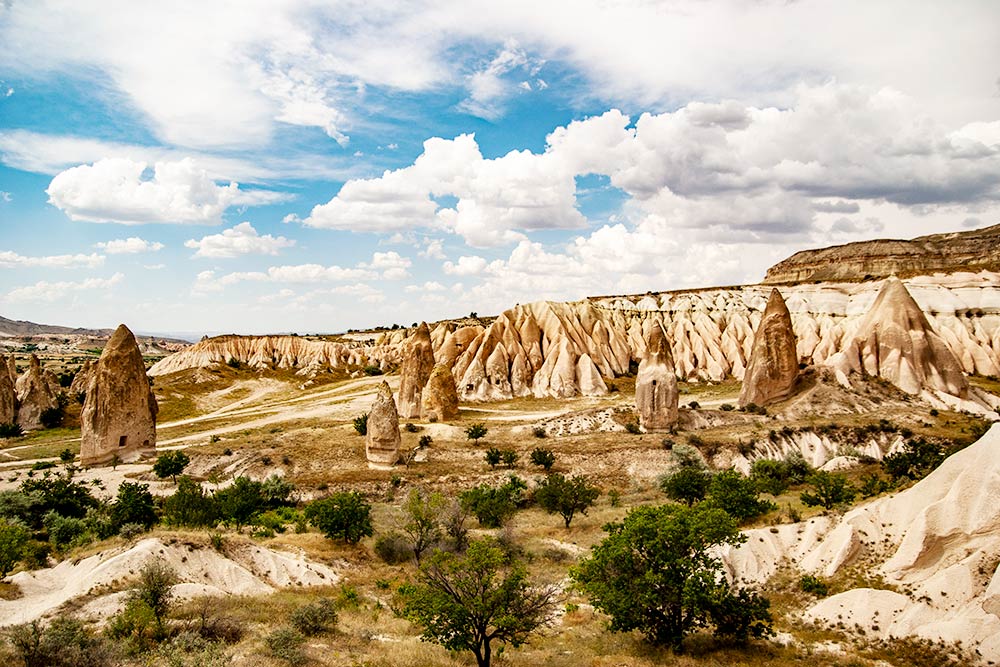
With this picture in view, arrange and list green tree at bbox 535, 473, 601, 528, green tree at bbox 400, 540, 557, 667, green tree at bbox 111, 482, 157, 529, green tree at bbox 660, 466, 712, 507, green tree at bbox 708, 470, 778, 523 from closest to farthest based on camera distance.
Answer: green tree at bbox 400, 540, 557, 667, green tree at bbox 708, 470, 778, 523, green tree at bbox 111, 482, 157, 529, green tree at bbox 535, 473, 601, 528, green tree at bbox 660, 466, 712, 507

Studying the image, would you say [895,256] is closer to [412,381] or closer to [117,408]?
[412,381]

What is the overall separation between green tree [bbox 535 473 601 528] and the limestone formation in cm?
1197

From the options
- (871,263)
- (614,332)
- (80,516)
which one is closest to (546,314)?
(614,332)

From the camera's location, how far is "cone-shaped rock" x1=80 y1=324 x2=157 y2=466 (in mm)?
38625

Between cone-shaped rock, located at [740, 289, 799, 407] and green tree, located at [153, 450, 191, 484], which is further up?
cone-shaped rock, located at [740, 289, 799, 407]

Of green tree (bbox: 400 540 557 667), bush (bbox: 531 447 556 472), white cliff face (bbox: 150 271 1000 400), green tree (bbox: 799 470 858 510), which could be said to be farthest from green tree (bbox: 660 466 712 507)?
white cliff face (bbox: 150 271 1000 400)

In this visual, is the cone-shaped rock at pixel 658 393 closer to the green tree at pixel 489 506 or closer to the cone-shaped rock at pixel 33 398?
the green tree at pixel 489 506

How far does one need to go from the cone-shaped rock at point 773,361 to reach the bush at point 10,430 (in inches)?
2723

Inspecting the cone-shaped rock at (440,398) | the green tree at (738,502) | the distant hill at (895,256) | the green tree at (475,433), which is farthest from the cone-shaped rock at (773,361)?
the distant hill at (895,256)

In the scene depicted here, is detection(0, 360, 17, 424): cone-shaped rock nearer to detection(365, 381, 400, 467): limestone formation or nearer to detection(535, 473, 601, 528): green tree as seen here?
detection(365, 381, 400, 467): limestone formation

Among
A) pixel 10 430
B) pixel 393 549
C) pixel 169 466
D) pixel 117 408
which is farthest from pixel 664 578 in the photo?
pixel 10 430

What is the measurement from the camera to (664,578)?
14.8 m

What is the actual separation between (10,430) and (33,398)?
6113 millimetres

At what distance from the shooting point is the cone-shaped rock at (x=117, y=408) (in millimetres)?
38625
